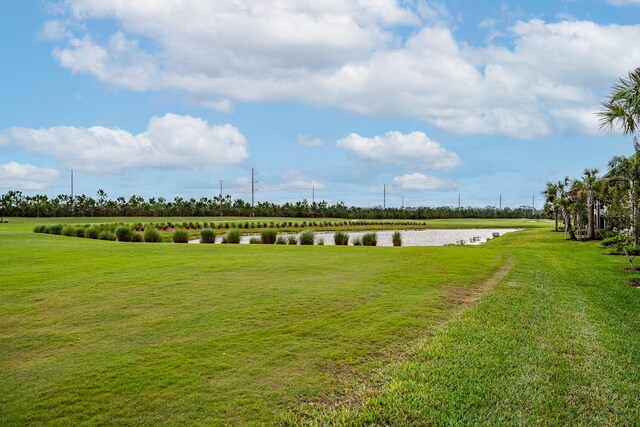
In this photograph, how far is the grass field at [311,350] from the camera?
16.8ft

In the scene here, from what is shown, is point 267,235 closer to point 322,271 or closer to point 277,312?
point 322,271

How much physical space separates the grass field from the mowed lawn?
0.03 meters

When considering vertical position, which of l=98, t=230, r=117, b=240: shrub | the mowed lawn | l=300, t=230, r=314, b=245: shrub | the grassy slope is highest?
l=98, t=230, r=117, b=240: shrub

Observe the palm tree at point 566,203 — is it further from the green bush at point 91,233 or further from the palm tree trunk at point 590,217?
the green bush at point 91,233

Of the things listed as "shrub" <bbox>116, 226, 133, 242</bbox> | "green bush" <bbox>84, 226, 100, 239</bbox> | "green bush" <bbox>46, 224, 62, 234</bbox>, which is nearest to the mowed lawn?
"shrub" <bbox>116, 226, 133, 242</bbox>

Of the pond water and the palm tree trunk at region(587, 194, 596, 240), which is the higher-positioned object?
the palm tree trunk at region(587, 194, 596, 240)

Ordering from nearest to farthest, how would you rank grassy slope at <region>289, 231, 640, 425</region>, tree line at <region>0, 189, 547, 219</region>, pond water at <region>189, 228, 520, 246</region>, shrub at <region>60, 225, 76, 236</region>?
grassy slope at <region>289, 231, 640, 425</region>, shrub at <region>60, 225, 76, 236</region>, pond water at <region>189, 228, 520, 246</region>, tree line at <region>0, 189, 547, 219</region>

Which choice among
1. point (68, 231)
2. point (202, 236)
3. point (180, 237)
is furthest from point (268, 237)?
point (68, 231)

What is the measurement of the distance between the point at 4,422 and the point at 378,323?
5.47m

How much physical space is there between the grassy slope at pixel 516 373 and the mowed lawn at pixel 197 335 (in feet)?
1.55

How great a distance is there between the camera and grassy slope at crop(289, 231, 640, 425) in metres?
5.05

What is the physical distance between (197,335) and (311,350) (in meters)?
1.88

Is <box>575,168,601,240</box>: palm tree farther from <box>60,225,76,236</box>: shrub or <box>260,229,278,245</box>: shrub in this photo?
<box>60,225,76,236</box>: shrub

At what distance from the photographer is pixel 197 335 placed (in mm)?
7520
